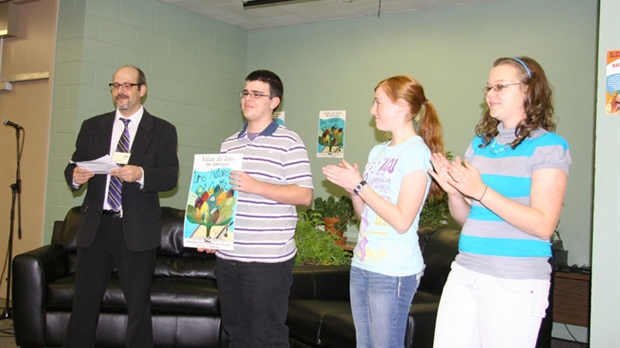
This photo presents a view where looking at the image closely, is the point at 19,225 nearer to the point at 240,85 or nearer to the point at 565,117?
the point at 240,85

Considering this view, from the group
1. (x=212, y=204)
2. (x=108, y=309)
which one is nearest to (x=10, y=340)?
(x=108, y=309)

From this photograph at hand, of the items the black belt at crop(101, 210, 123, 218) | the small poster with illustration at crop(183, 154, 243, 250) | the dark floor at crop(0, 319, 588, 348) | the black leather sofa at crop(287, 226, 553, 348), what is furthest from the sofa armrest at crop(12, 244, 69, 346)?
the small poster with illustration at crop(183, 154, 243, 250)

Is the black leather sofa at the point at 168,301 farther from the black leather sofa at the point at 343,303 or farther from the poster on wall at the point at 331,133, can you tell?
the poster on wall at the point at 331,133

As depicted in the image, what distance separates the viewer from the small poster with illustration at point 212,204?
249 cm

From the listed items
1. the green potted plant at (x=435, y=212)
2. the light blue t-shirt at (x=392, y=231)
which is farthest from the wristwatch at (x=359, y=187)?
the green potted plant at (x=435, y=212)

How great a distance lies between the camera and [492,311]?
71.4 inches

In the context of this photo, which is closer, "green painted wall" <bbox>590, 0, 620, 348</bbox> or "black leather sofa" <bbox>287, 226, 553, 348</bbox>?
"green painted wall" <bbox>590, 0, 620, 348</bbox>

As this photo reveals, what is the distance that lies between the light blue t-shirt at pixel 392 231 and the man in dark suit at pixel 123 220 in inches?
53.9

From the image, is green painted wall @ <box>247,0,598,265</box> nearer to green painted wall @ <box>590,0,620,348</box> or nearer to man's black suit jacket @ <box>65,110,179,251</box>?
green painted wall @ <box>590,0,620,348</box>

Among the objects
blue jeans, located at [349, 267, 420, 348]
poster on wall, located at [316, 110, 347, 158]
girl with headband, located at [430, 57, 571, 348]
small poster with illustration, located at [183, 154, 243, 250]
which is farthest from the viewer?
poster on wall, located at [316, 110, 347, 158]

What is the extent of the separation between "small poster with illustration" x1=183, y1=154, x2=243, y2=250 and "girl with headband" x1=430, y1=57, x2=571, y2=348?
92cm

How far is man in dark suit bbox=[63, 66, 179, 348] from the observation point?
10.1 ft

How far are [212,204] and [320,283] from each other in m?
1.47

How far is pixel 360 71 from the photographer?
20.2ft
